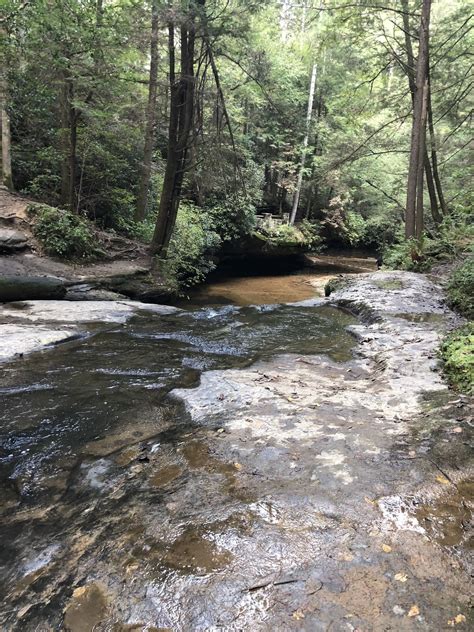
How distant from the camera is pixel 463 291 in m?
7.84

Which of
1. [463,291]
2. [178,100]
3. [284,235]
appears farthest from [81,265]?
[284,235]

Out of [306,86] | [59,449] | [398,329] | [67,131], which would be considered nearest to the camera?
[59,449]

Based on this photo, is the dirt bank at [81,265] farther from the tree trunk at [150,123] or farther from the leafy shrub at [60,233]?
the tree trunk at [150,123]

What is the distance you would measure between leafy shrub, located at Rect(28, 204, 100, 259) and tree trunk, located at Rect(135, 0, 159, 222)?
3.51 metres

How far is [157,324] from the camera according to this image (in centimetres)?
737

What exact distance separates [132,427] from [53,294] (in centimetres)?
569

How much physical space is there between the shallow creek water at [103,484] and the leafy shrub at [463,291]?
3.13m

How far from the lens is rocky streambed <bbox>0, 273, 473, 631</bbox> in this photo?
1913 mm

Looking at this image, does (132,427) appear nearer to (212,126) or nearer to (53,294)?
(53,294)

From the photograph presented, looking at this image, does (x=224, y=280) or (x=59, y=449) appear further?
(x=224, y=280)

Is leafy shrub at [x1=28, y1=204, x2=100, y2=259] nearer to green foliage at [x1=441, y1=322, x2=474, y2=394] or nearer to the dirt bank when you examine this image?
the dirt bank

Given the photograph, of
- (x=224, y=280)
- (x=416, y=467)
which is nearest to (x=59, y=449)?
(x=416, y=467)

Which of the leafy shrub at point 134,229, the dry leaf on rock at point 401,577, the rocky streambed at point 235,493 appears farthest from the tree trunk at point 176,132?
the dry leaf on rock at point 401,577

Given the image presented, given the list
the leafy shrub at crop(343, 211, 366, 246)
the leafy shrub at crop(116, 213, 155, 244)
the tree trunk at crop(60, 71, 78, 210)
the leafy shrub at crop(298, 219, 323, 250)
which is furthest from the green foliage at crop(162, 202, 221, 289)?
the leafy shrub at crop(343, 211, 366, 246)
